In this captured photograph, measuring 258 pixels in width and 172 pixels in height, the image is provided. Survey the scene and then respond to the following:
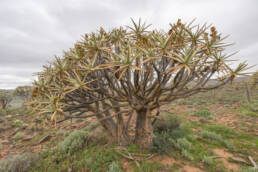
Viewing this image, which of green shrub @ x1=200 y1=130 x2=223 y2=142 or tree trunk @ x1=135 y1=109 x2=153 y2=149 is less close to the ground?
tree trunk @ x1=135 y1=109 x2=153 y2=149

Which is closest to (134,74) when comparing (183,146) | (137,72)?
(137,72)

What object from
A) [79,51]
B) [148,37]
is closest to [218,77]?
[148,37]

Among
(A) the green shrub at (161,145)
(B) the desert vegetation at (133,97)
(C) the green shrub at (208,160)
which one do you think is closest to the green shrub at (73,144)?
(B) the desert vegetation at (133,97)

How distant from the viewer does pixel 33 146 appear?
582cm

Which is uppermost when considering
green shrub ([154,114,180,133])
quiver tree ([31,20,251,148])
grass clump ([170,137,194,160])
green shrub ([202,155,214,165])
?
quiver tree ([31,20,251,148])

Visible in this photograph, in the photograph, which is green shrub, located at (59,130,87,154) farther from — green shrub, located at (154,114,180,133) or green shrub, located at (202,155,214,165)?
green shrub, located at (202,155,214,165)

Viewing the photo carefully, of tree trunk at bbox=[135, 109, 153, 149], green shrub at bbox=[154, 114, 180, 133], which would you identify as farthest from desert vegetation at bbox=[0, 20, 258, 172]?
green shrub at bbox=[154, 114, 180, 133]

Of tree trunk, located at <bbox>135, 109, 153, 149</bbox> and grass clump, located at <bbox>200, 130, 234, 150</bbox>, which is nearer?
tree trunk, located at <bbox>135, 109, 153, 149</bbox>

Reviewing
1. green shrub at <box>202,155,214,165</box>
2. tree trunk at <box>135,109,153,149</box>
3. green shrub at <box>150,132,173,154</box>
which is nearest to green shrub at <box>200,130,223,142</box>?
green shrub at <box>202,155,214,165</box>

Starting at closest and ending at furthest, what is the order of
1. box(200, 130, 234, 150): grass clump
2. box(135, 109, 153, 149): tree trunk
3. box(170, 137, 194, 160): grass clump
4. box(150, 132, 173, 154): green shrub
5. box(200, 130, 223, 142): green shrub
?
box(170, 137, 194, 160): grass clump → box(150, 132, 173, 154): green shrub → box(135, 109, 153, 149): tree trunk → box(200, 130, 234, 150): grass clump → box(200, 130, 223, 142): green shrub

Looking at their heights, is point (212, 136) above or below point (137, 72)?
below

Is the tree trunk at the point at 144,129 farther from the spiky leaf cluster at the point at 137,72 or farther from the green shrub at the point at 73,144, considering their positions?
the green shrub at the point at 73,144

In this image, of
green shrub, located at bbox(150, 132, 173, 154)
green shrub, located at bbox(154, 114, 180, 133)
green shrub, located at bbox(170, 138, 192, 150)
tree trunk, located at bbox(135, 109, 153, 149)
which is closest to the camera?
green shrub, located at bbox(150, 132, 173, 154)

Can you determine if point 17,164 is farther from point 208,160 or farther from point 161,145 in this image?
point 208,160
